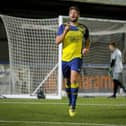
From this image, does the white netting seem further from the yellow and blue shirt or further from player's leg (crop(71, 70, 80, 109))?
player's leg (crop(71, 70, 80, 109))

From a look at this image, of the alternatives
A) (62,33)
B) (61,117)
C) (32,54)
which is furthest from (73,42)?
(32,54)

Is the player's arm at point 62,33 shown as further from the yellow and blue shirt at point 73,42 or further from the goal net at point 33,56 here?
the goal net at point 33,56

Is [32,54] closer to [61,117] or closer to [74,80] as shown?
[74,80]

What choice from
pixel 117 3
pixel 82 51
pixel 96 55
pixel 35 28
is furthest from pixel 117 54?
pixel 117 3

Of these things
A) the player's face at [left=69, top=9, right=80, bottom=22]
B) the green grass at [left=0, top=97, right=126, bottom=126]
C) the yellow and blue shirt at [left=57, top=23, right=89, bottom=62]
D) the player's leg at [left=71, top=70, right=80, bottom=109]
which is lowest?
the green grass at [left=0, top=97, right=126, bottom=126]

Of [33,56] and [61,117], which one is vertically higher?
[33,56]

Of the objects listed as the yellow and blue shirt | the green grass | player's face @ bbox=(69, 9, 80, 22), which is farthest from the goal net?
player's face @ bbox=(69, 9, 80, 22)

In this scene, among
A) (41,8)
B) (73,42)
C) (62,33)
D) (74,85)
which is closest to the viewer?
(62,33)

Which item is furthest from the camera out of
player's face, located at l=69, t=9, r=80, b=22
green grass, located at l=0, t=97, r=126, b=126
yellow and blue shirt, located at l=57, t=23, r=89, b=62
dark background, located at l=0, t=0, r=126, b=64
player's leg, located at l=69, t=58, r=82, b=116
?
dark background, located at l=0, t=0, r=126, b=64

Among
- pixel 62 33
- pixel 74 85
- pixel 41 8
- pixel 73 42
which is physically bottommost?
pixel 74 85

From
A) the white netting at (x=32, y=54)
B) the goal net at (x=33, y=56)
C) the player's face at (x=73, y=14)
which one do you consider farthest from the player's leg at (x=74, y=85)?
the white netting at (x=32, y=54)

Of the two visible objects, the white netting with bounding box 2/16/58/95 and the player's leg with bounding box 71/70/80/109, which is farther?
the white netting with bounding box 2/16/58/95

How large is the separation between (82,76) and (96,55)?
3.18 ft

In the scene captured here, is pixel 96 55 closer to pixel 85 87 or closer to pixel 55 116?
pixel 85 87
